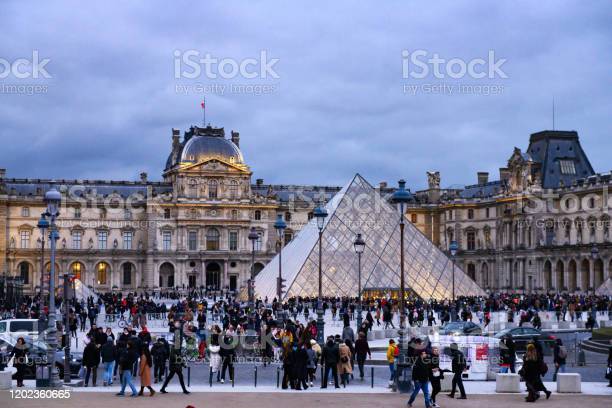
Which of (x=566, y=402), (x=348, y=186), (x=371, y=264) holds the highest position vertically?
(x=348, y=186)

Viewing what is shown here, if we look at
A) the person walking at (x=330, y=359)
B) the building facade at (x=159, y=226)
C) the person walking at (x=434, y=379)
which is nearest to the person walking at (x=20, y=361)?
the person walking at (x=330, y=359)

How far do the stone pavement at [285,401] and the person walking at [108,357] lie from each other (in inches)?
37.0

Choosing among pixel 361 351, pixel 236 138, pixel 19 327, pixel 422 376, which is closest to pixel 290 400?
pixel 422 376

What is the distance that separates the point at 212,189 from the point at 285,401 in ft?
195

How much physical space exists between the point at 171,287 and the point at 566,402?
59.1 meters

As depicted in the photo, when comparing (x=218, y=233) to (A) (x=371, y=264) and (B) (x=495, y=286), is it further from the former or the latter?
(A) (x=371, y=264)

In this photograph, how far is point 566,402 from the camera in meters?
16.2

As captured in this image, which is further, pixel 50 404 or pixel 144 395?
pixel 144 395

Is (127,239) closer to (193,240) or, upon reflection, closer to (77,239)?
(77,239)

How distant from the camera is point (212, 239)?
247ft

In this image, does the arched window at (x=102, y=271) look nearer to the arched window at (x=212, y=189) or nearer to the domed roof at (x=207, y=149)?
the arched window at (x=212, y=189)

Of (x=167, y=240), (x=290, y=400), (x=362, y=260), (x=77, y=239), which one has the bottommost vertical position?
(x=290, y=400)

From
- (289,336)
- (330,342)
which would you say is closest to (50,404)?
(330,342)

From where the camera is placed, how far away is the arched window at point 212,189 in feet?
245
